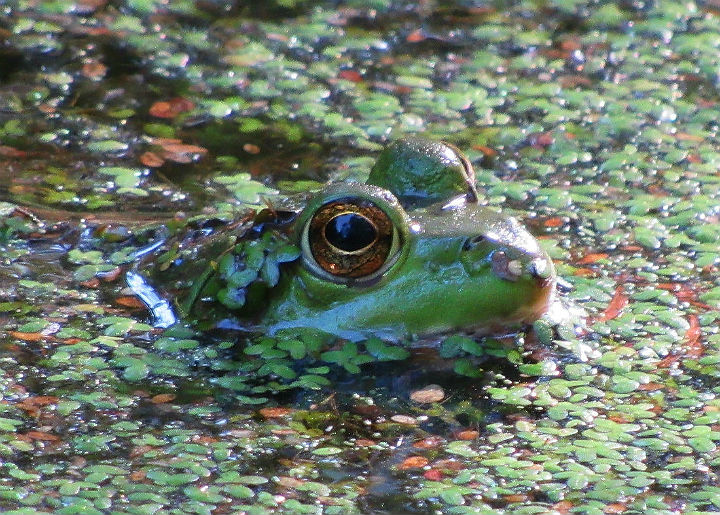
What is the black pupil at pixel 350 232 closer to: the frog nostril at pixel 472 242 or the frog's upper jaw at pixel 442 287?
the frog's upper jaw at pixel 442 287

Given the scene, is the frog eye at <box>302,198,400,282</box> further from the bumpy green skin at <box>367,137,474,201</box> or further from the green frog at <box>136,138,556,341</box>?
the bumpy green skin at <box>367,137,474,201</box>

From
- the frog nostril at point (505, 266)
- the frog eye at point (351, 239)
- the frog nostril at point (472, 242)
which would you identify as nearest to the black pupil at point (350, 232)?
the frog eye at point (351, 239)

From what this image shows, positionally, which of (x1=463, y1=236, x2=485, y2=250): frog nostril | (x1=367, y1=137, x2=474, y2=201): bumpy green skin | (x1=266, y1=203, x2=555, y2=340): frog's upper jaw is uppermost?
(x1=367, y1=137, x2=474, y2=201): bumpy green skin

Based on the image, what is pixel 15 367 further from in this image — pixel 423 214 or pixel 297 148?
pixel 297 148

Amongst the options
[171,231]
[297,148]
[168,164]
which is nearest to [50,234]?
[171,231]

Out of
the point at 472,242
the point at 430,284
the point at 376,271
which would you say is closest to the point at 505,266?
the point at 472,242

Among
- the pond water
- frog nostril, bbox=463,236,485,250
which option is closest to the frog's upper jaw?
frog nostril, bbox=463,236,485,250

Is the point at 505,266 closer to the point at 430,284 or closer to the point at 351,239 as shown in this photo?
the point at 430,284
